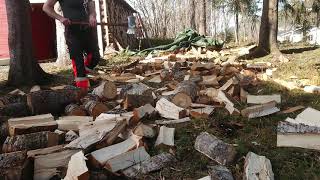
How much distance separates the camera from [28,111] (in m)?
4.61

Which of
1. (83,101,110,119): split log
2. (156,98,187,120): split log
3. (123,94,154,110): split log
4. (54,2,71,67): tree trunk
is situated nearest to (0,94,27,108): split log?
(83,101,110,119): split log

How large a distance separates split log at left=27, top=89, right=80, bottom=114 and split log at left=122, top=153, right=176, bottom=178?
193cm

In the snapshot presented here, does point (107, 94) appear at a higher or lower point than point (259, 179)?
higher

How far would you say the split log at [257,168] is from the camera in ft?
9.51

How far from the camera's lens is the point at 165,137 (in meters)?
3.66

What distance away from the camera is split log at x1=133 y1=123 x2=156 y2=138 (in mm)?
3608

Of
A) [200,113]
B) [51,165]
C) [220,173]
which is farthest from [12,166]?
[200,113]

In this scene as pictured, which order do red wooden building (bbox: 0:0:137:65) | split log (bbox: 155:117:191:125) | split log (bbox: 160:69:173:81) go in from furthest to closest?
red wooden building (bbox: 0:0:137:65)
split log (bbox: 160:69:173:81)
split log (bbox: 155:117:191:125)

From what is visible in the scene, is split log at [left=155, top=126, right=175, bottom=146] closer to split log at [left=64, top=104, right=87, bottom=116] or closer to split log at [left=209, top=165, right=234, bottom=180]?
split log at [left=209, top=165, right=234, bottom=180]

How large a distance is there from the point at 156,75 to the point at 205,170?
4302 mm

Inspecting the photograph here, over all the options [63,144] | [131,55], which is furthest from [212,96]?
[131,55]

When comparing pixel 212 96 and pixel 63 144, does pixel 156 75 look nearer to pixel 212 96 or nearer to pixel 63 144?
pixel 212 96

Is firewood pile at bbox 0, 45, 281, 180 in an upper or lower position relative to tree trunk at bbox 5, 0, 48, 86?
lower

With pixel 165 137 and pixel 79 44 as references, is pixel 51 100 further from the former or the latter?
Result: pixel 165 137
